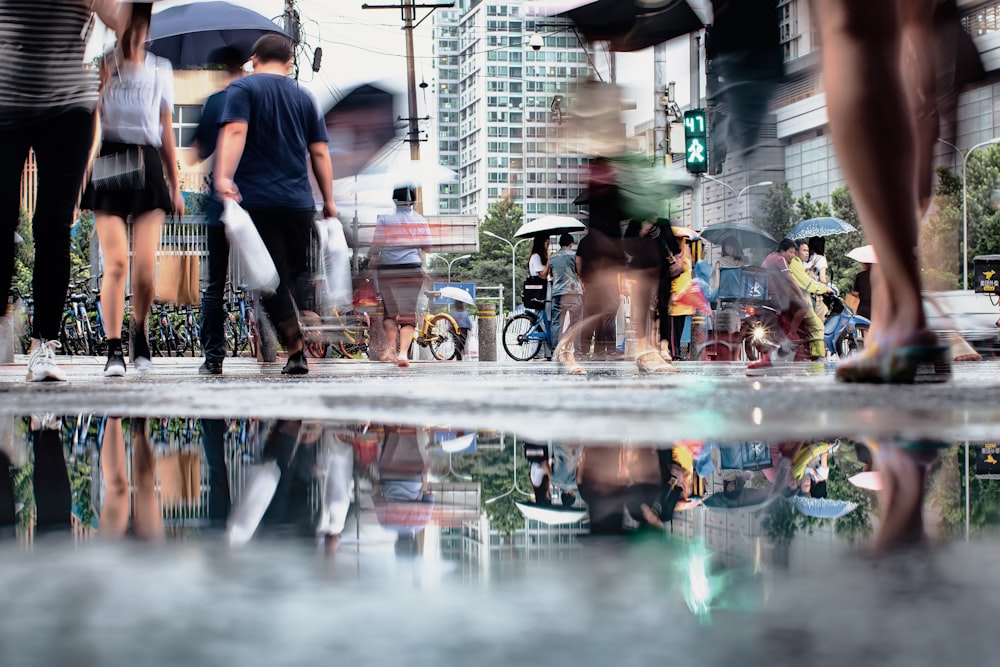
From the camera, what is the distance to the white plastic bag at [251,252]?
5.50 m

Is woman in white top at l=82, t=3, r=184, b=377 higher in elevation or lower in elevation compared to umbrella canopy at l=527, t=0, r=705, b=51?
lower

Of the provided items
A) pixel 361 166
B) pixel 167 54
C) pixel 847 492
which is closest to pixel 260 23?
pixel 167 54

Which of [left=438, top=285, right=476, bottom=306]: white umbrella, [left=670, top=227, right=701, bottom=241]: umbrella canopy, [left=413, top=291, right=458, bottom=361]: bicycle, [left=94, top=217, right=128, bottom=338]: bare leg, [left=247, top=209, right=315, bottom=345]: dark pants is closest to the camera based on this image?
[left=94, top=217, right=128, bottom=338]: bare leg

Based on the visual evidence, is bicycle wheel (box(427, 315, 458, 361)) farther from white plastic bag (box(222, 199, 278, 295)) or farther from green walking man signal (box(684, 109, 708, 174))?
white plastic bag (box(222, 199, 278, 295))

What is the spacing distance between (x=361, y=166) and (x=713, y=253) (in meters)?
12.0

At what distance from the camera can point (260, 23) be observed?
40.7 feet

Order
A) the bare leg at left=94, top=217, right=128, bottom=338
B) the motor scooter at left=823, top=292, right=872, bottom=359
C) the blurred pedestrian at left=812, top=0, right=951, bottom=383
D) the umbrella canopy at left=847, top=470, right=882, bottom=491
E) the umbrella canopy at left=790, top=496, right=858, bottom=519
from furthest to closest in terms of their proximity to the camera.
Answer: the motor scooter at left=823, top=292, right=872, bottom=359
the bare leg at left=94, top=217, right=128, bottom=338
the blurred pedestrian at left=812, top=0, right=951, bottom=383
the umbrella canopy at left=847, top=470, right=882, bottom=491
the umbrella canopy at left=790, top=496, right=858, bottom=519

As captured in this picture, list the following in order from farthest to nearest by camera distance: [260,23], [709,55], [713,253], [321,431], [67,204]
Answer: [713,253], [260,23], [67,204], [709,55], [321,431]

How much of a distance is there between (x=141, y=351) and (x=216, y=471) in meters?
5.33

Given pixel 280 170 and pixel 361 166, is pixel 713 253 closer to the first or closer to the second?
pixel 361 166

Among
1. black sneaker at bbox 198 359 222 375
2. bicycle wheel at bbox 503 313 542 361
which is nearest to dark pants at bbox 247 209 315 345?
black sneaker at bbox 198 359 222 375

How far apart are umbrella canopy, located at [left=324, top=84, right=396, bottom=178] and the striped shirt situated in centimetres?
583

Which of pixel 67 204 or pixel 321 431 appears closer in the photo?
pixel 321 431

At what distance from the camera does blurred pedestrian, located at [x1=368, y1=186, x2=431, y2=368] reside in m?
11.1
